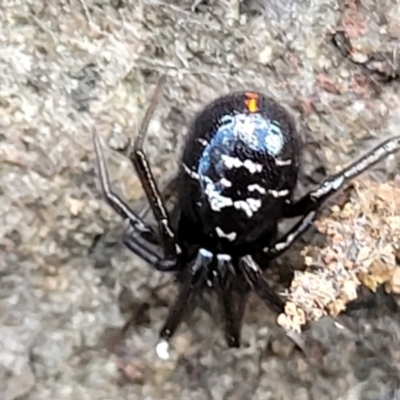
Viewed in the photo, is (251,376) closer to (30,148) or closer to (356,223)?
(356,223)

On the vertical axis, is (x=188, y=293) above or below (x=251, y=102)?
below

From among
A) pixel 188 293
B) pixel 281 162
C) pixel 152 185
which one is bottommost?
pixel 188 293

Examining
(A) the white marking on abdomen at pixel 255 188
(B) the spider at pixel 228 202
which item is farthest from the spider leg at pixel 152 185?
(A) the white marking on abdomen at pixel 255 188

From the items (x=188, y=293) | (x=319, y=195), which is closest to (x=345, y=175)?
(x=319, y=195)

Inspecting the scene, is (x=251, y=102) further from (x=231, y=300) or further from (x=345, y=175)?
(x=231, y=300)

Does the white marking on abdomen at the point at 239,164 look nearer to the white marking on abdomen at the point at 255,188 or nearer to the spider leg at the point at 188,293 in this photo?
the white marking on abdomen at the point at 255,188

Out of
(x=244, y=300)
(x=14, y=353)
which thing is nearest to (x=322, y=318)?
(x=244, y=300)
